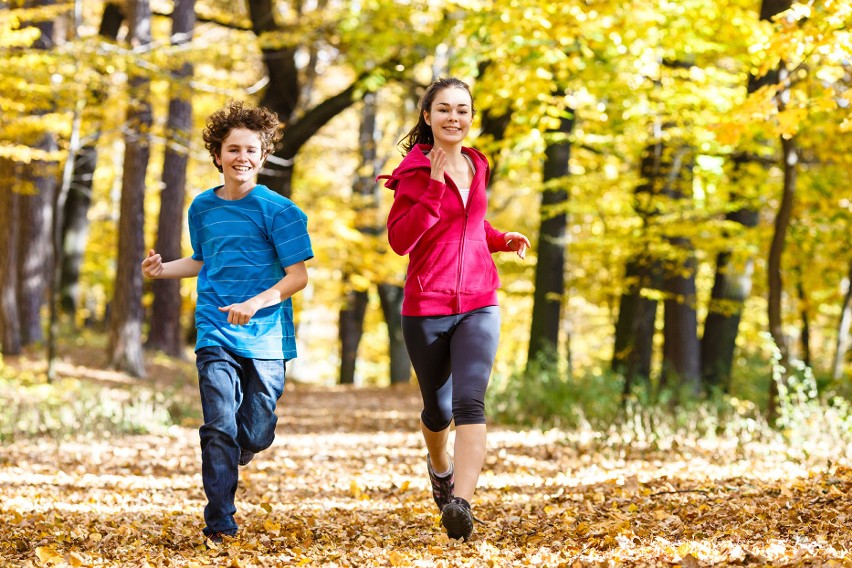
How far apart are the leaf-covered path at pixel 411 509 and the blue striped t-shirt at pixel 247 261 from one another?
950 mm

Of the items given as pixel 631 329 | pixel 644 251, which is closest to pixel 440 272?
pixel 644 251

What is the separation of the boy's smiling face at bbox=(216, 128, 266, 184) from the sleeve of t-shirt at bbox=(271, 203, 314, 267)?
0.25m

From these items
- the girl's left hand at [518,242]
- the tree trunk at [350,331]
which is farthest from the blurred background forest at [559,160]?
the girl's left hand at [518,242]

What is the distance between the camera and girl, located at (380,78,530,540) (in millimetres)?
4504

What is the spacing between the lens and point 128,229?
1397 centimetres

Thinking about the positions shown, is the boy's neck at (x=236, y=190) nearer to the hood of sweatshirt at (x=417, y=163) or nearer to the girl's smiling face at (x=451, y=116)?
the hood of sweatshirt at (x=417, y=163)

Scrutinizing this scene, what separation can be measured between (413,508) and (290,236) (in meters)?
2.05

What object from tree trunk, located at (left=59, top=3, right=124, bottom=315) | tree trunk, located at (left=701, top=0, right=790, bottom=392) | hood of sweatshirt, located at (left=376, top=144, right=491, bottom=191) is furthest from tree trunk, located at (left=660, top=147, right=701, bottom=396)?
tree trunk, located at (left=59, top=3, right=124, bottom=315)

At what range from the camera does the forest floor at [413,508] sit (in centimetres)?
411

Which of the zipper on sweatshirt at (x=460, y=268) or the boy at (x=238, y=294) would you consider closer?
the boy at (x=238, y=294)

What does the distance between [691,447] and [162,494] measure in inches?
161

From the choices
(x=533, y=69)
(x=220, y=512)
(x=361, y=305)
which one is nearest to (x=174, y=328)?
(x=361, y=305)

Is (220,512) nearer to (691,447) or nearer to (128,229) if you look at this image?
(691,447)

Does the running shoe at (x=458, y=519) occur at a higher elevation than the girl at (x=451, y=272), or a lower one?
lower
